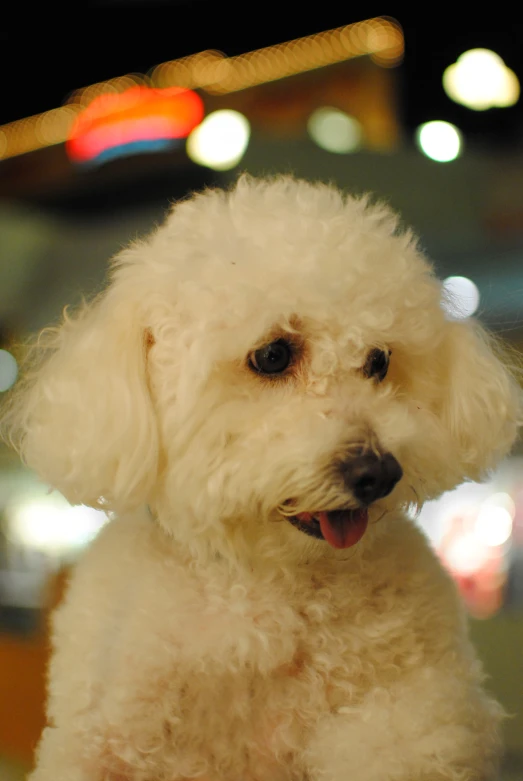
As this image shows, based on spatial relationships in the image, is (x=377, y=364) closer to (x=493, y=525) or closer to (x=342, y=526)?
(x=342, y=526)

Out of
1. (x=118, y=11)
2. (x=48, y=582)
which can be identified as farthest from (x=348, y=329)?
(x=118, y=11)

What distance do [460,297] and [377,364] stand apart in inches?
9.5

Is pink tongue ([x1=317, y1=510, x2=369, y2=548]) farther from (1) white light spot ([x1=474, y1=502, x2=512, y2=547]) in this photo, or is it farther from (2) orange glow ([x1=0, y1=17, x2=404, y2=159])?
(2) orange glow ([x1=0, y1=17, x2=404, y2=159])

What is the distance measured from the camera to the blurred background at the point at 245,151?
1.09m

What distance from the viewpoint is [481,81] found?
4.09 ft

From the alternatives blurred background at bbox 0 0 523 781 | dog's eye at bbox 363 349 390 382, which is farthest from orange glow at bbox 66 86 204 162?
dog's eye at bbox 363 349 390 382

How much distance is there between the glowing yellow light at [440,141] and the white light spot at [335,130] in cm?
11

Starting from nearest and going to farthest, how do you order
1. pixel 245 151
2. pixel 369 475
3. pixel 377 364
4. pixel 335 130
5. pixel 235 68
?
pixel 369 475, pixel 377 364, pixel 245 151, pixel 335 130, pixel 235 68

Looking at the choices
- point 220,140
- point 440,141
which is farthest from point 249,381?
point 440,141

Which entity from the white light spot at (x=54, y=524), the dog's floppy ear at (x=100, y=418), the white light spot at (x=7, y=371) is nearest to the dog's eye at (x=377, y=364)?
the dog's floppy ear at (x=100, y=418)

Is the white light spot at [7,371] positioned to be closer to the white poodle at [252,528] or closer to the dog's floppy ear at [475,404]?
the white poodle at [252,528]

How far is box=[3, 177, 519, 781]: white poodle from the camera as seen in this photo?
711 mm

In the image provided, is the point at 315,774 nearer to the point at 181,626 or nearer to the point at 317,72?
the point at 181,626

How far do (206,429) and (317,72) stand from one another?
84 cm
